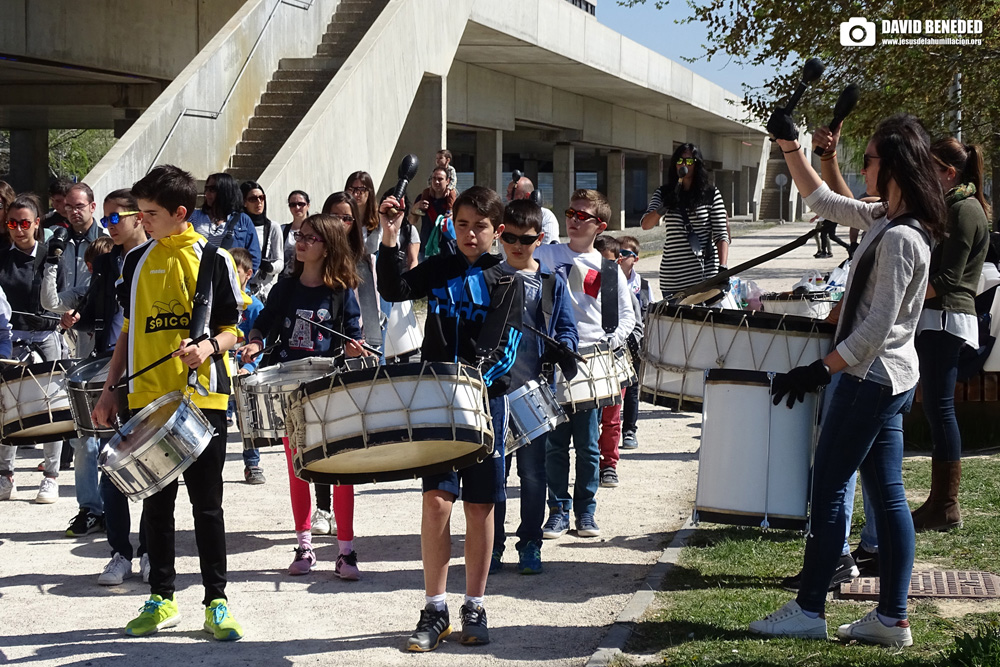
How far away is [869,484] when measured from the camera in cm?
502

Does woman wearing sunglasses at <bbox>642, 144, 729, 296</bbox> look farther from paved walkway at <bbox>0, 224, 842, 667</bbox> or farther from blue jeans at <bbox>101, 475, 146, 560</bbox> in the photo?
blue jeans at <bbox>101, 475, 146, 560</bbox>

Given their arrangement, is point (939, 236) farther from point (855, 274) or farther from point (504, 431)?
point (504, 431)

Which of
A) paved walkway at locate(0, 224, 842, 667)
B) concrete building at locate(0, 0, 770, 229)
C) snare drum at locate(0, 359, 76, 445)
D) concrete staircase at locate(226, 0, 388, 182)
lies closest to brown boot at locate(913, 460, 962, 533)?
paved walkway at locate(0, 224, 842, 667)

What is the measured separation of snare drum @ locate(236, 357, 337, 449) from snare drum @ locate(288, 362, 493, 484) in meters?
1.30

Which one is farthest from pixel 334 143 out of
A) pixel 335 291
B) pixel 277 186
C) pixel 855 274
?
pixel 855 274

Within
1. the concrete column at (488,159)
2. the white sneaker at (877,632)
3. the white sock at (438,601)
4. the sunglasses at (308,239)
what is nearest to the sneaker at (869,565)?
the white sneaker at (877,632)

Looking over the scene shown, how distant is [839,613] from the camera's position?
540 centimetres

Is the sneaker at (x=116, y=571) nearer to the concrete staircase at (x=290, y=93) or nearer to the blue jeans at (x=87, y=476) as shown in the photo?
the blue jeans at (x=87, y=476)

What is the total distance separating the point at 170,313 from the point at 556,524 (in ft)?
9.29

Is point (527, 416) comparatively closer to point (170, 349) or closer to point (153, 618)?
point (170, 349)

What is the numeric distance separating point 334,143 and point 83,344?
9048mm

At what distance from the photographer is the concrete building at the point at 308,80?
16.6 metres

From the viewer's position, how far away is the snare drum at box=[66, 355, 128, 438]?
572 cm

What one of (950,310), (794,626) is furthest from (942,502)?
(794,626)
